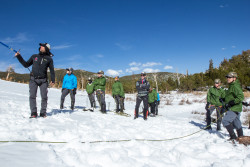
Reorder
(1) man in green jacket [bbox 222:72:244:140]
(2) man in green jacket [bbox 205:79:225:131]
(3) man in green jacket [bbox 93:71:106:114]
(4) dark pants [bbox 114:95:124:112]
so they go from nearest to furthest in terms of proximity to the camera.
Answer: (1) man in green jacket [bbox 222:72:244:140], (2) man in green jacket [bbox 205:79:225:131], (3) man in green jacket [bbox 93:71:106:114], (4) dark pants [bbox 114:95:124:112]

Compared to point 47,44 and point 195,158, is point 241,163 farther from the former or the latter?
point 47,44

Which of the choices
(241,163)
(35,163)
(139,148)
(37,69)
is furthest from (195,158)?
(37,69)

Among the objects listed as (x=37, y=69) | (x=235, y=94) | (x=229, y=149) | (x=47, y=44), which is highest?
(x=47, y=44)

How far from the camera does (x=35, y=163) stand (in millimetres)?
2186

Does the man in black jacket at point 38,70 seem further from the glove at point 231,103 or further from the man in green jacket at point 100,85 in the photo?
the glove at point 231,103

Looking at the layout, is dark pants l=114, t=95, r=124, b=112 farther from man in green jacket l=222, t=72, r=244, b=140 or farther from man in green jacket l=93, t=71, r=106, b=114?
man in green jacket l=222, t=72, r=244, b=140

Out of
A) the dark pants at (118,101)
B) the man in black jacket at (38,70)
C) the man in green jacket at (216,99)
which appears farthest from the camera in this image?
the dark pants at (118,101)

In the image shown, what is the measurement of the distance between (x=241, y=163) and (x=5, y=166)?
3584 millimetres

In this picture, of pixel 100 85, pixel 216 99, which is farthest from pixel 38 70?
pixel 216 99

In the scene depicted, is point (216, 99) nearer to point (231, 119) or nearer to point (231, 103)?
point (231, 103)

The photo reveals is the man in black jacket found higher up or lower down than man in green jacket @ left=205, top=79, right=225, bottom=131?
higher up

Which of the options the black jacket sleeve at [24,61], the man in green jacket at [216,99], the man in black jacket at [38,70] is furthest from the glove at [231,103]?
the black jacket sleeve at [24,61]

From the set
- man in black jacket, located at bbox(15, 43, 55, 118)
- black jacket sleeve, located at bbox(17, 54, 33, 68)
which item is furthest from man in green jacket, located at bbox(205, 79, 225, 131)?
black jacket sleeve, located at bbox(17, 54, 33, 68)

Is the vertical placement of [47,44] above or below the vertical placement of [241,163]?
above
